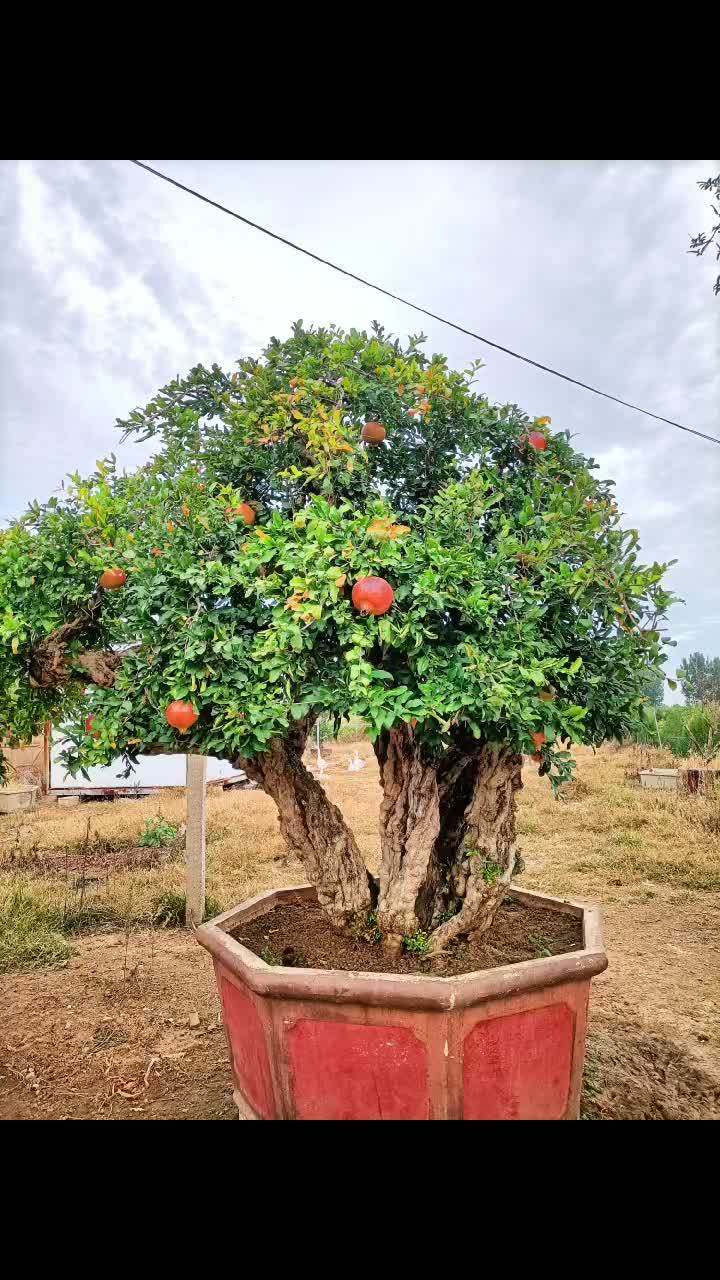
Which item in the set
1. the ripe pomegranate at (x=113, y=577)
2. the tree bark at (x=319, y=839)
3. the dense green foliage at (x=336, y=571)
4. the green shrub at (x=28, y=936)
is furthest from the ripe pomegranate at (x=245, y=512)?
the green shrub at (x=28, y=936)

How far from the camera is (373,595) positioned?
Result: 76.5 inches

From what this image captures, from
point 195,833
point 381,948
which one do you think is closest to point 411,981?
point 381,948

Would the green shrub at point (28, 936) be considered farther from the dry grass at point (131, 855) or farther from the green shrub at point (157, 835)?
the green shrub at point (157, 835)

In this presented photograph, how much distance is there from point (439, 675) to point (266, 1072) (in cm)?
153

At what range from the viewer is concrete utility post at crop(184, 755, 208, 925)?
5.14 metres

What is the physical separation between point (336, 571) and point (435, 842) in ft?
5.14

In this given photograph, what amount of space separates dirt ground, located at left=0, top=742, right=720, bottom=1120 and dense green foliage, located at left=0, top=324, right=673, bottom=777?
6.02 feet

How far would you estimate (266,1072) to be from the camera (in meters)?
2.51

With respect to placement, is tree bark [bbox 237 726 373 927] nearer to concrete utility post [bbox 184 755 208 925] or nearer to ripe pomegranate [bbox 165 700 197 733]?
ripe pomegranate [bbox 165 700 197 733]

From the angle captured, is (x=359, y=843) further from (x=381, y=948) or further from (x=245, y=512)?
(x=245, y=512)

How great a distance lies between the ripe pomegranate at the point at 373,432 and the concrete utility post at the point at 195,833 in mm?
3142

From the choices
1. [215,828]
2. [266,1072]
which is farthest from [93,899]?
[266,1072]

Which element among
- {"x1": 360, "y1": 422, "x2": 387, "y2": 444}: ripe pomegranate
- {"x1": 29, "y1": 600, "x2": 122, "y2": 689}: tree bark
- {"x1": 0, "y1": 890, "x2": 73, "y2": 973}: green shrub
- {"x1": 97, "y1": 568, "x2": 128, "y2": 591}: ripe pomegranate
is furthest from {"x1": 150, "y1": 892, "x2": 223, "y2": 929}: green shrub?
{"x1": 360, "y1": 422, "x2": 387, "y2": 444}: ripe pomegranate

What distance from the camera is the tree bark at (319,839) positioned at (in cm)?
294
